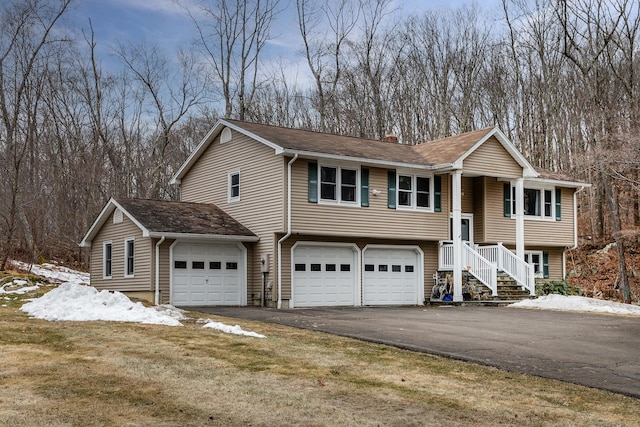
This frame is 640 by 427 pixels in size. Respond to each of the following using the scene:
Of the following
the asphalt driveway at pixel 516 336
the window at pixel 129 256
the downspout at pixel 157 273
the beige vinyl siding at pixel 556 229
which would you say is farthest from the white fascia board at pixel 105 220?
the beige vinyl siding at pixel 556 229

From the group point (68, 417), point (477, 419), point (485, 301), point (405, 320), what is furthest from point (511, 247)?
point (68, 417)

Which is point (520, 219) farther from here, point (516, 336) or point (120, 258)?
point (120, 258)

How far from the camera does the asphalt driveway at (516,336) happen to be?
10.6 metres

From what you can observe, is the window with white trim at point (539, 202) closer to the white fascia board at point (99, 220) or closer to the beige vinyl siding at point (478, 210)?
the beige vinyl siding at point (478, 210)

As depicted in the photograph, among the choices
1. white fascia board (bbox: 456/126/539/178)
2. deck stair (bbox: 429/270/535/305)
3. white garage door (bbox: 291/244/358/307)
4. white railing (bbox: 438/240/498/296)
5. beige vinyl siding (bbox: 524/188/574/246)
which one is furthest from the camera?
beige vinyl siding (bbox: 524/188/574/246)

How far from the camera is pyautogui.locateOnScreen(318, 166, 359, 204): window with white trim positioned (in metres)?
23.4

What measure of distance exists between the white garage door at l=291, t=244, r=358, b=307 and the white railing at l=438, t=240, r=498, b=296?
150 inches

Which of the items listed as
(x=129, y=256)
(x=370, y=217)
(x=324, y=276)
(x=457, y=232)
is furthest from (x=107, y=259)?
(x=457, y=232)

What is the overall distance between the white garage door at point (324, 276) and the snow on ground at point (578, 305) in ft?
18.3

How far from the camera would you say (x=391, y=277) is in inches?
1008

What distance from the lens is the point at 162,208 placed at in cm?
2416

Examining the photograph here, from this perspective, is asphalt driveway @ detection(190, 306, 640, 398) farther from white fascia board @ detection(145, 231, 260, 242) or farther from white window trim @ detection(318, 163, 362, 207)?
white window trim @ detection(318, 163, 362, 207)

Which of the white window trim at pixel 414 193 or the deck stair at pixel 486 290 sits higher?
the white window trim at pixel 414 193

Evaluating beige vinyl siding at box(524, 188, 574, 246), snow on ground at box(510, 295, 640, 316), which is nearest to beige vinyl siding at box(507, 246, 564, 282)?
beige vinyl siding at box(524, 188, 574, 246)
